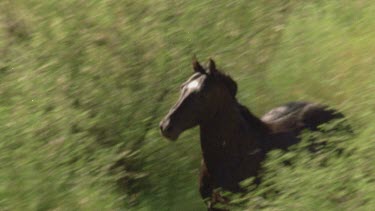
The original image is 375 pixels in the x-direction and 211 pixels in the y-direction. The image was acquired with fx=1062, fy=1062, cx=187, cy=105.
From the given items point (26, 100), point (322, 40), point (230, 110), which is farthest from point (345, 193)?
point (322, 40)

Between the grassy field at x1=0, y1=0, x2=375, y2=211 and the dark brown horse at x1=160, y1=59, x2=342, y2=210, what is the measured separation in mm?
319

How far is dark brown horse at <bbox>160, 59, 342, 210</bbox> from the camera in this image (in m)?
6.77

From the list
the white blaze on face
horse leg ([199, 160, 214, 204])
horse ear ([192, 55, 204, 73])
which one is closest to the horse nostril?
the white blaze on face

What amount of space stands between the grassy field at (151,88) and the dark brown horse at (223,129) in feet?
1.05

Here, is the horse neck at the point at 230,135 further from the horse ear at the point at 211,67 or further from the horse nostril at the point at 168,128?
the horse nostril at the point at 168,128

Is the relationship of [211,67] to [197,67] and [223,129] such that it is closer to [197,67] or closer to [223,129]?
[197,67]

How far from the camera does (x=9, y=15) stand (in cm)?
734

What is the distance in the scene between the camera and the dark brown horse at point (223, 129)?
6773 millimetres

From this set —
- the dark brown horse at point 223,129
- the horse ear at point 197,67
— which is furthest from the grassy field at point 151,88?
the horse ear at point 197,67

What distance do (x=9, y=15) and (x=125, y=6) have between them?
2.63 feet

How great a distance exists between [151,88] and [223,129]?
2.11ft

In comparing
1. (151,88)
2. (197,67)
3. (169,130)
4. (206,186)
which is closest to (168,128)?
(169,130)

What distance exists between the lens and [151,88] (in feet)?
24.1

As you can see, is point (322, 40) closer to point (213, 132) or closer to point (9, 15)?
point (213, 132)
